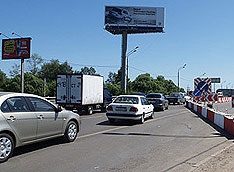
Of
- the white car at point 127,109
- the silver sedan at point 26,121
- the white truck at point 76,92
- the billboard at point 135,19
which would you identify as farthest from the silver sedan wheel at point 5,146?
the billboard at point 135,19

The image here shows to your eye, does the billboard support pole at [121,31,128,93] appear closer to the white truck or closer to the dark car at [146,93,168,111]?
the dark car at [146,93,168,111]

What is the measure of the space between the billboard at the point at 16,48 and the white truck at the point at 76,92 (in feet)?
48.0

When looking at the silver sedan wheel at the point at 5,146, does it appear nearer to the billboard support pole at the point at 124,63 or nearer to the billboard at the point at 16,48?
the billboard at the point at 16,48

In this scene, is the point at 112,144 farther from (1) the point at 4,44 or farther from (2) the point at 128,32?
(2) the point at 128,32

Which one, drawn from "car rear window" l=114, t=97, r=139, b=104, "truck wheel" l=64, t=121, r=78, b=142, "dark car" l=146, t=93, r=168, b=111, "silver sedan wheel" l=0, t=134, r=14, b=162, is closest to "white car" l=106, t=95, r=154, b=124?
"car rear window" l=114, t=97, r=139, b=104

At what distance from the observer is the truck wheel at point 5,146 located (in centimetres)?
753

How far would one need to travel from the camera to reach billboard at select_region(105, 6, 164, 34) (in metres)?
65.6

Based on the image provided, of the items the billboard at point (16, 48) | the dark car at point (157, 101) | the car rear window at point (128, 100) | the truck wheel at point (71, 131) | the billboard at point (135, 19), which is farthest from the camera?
the billboard at point (135, 19)

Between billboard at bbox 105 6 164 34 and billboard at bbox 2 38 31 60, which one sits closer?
billboard at bbox 2 38 31 60

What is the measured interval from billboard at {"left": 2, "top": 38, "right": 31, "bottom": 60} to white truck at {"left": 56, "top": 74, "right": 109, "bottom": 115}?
14.6m

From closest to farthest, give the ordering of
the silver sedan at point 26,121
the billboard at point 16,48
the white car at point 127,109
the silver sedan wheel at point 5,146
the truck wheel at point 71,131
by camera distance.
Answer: the silver sedan wheel at point 5,146 → the silver sedan at point 26,121 → the truck wheel at point 71,131 → the white car at point 127,109 → the billboard at point 16,48

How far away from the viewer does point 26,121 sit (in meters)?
8.22

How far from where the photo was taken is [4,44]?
3753cm

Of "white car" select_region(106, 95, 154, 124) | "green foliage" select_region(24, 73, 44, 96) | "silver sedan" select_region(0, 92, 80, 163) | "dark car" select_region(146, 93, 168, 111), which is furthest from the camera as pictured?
"green foliage" select_region(24, 73, 44, 96)
